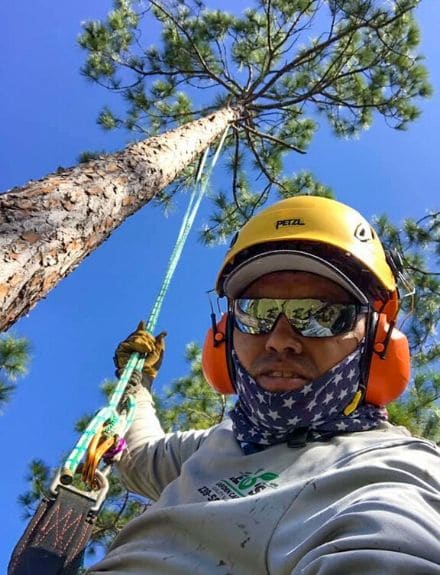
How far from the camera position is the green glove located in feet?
8.99

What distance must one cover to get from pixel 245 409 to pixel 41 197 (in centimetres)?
110

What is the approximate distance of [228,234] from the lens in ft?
23.2

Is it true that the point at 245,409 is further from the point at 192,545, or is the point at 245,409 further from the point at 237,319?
the point at 192,545

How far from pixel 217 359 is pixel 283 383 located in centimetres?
60

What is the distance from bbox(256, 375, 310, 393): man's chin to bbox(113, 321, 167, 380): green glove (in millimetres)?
993

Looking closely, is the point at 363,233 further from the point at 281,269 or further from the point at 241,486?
the point at 241,486

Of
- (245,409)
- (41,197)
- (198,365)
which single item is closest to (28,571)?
(245,409)

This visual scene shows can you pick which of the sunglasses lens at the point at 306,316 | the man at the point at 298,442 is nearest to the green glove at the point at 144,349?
the man at the point at 298,442

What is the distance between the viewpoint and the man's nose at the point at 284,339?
1898 millimetres

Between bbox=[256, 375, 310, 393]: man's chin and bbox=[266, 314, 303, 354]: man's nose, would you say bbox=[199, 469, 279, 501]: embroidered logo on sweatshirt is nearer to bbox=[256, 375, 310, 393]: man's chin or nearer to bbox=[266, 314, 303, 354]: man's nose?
bbox=[256, 375, 310, 393]: man's chin

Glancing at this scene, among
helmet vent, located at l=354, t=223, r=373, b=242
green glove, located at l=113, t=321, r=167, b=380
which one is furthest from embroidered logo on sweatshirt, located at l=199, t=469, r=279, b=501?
green glove, located at l=113, t=321, r=167, b=380

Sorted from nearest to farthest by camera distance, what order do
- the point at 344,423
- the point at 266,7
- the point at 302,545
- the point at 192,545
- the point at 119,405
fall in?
the point at 302,545
the point at 192,545
the point at 344,423
the point at 119,405
the point at 266,7

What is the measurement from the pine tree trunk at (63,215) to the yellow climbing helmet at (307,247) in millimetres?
603

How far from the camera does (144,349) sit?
2734 mm
